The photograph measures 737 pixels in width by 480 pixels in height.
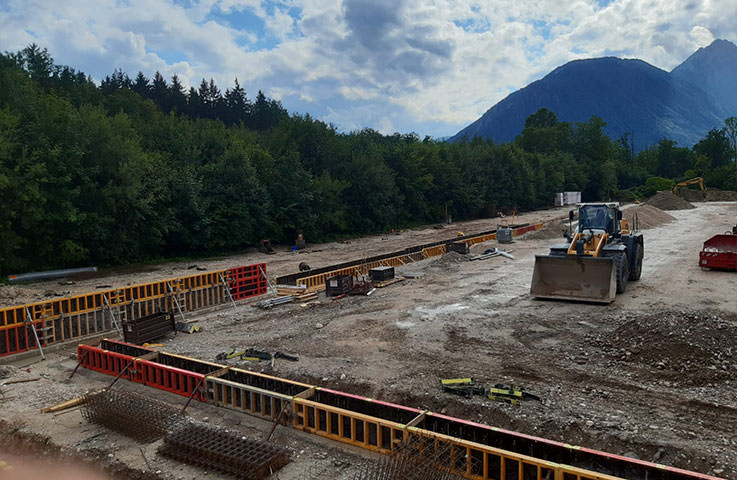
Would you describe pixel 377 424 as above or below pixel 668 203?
below

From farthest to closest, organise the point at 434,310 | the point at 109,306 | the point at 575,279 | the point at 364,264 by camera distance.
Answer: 1. the point at 364,264
2. the point at 575,279
3. the point at 434,310
4. the point at 109,306

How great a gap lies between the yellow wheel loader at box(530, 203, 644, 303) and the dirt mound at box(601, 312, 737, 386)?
6.98 ft

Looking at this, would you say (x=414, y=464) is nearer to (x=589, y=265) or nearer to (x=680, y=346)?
(x=680, y=346)

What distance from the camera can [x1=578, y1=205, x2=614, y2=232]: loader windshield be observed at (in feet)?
54.6

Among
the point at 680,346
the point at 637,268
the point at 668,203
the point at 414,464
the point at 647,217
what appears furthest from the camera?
the point at 668,203

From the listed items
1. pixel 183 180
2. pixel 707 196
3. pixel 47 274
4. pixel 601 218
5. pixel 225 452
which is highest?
pixel 183 180

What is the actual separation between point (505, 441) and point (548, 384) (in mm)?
2990

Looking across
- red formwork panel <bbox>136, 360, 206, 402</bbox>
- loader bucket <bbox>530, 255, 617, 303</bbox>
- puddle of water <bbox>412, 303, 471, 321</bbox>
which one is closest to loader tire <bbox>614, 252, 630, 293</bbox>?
loader bucket <bbox>530, 255, 617, 303</bbox>

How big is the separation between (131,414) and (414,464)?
4770 mm

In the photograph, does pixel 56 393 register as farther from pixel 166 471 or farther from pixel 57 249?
pixel 57 249

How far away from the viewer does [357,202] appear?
41.0 m

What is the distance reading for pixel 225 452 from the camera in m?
6.55

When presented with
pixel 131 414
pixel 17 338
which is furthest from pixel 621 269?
pixel 17 338

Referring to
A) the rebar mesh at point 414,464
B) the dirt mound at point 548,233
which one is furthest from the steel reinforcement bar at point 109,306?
the dirt mound at point 548,233
